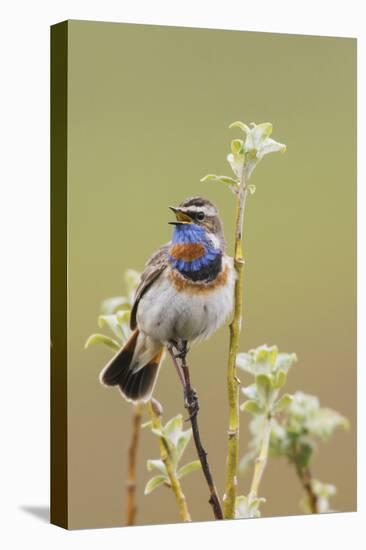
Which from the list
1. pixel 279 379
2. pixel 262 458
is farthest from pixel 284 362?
pixel 262 458

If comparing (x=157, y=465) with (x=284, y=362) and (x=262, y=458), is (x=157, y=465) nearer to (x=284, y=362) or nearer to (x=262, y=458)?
(x=262, y=458)

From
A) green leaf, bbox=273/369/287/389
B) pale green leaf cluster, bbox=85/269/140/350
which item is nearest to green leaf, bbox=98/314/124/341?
pale green leaf cluster, bbox=85/269/140/350

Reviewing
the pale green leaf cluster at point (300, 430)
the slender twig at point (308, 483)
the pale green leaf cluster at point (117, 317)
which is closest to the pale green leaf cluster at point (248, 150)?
the pale green leaf cluster at point (117, 317)

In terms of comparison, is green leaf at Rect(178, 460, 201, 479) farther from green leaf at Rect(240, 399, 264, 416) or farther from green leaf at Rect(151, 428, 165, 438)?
green leaf at Rect(240, 399, 264, 416)

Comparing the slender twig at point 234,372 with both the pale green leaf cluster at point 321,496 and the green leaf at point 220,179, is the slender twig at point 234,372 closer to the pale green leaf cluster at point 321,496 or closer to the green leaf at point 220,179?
the green leaf at point 220,179

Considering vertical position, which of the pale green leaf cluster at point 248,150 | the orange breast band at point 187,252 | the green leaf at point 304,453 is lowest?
the green leaf at point 304,453
